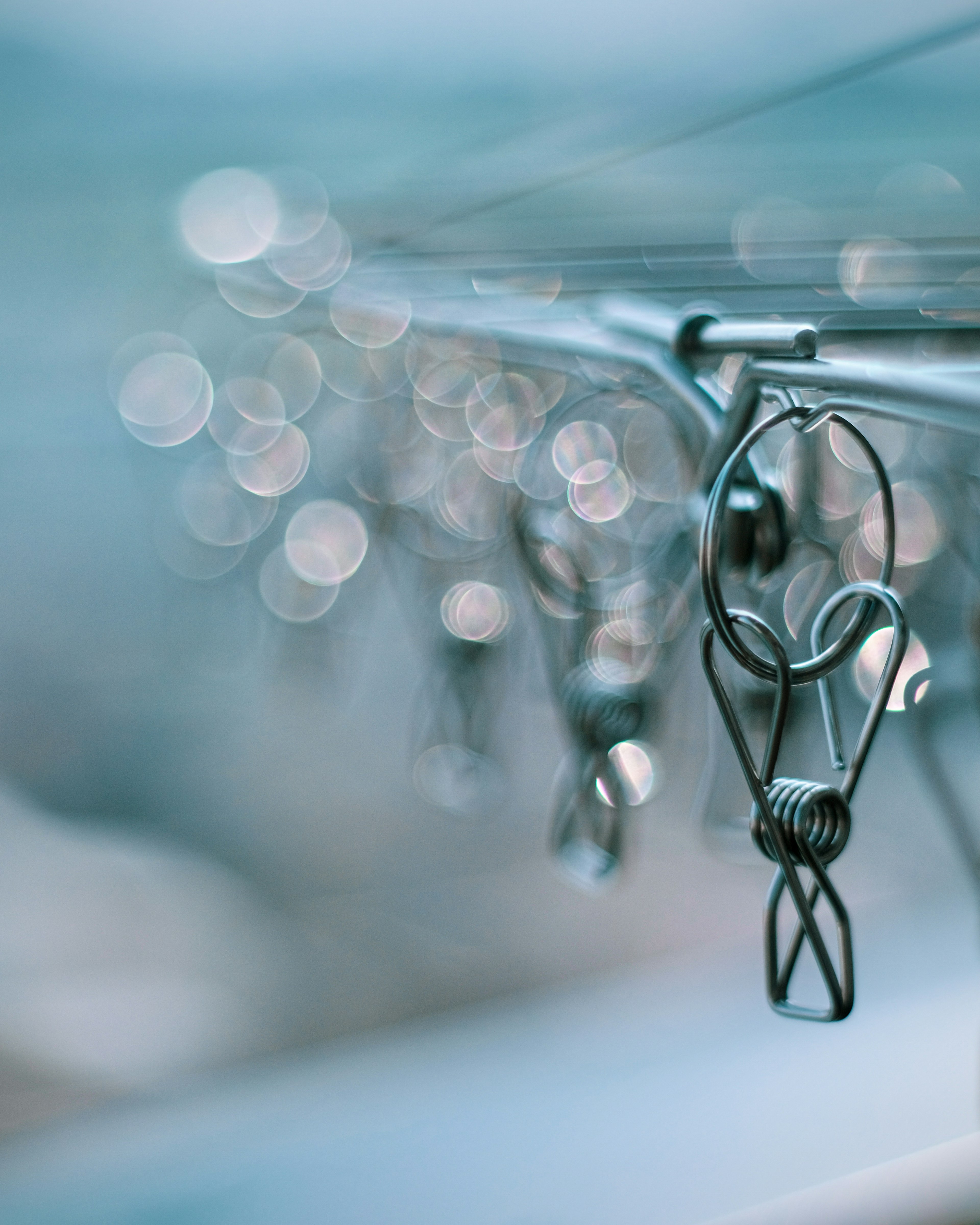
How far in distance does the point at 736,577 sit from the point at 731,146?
1.29m

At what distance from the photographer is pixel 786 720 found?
12.5 inches

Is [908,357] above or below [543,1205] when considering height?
above

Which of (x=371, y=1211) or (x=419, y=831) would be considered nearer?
(x=371, y=1211)

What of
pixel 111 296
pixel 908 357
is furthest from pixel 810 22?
pixel 908 357

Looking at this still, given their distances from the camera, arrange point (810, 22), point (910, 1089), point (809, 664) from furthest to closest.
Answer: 1. point (810, 22)
2. point (910, 1089)
3. point (809, 664)

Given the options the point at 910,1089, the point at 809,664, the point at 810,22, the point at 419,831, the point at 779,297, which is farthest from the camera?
the point at 419,831

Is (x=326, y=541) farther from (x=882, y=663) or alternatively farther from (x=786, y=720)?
(x=786, y=720)

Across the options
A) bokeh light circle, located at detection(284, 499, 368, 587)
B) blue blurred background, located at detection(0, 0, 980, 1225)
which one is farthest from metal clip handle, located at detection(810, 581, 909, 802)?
bokeh light circle, located at detection(284, 499, 368, 587)

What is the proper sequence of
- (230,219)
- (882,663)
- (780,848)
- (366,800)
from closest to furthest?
(780,848)
(882,663)
(230,219)
(366,800)

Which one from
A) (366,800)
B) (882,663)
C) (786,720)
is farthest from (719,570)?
(366,800)

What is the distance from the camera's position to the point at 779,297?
0.67m

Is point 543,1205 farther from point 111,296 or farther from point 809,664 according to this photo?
point 111,296

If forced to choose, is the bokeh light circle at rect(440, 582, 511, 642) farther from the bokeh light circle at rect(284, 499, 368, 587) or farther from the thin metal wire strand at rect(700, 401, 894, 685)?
the thin metal wire strand at rect(700, 401, 894, 685)

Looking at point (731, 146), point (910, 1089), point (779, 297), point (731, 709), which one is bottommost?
point (731, 709)
